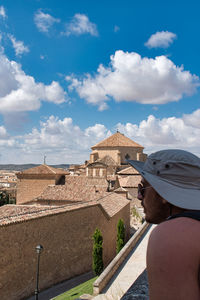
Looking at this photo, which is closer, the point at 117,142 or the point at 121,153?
the point at 121,153

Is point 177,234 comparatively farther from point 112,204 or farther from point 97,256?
point 112,204

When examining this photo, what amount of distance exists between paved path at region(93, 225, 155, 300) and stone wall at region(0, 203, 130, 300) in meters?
2.73

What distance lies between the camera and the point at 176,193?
1.11 metres

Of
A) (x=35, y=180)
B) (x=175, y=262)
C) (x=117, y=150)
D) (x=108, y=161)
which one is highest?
(x=117, y=150)

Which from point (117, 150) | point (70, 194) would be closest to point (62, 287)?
point (70, 194)

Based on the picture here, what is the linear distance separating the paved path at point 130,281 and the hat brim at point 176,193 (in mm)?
4480

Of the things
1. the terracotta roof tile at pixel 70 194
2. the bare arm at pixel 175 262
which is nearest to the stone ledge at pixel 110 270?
the terracotta roof tile at pixel 70 194

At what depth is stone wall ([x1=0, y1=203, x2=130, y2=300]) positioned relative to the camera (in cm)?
852

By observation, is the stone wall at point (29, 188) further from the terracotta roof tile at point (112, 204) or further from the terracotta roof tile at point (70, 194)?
the terracotta roof tile at point (112, 204)

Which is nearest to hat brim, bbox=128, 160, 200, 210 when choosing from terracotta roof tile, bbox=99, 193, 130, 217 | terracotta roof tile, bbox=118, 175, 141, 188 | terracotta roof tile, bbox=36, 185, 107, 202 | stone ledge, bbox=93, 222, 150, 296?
stone ledge, bbox=93, 222, 150, 296

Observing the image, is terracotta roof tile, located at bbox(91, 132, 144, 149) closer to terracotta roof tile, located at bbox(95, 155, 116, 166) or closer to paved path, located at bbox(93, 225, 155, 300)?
terracotta roof tile, located at bbox(95, 155, 116, 166)

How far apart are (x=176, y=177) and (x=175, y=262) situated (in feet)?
1.33

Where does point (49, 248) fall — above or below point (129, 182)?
below

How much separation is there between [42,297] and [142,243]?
472cm
